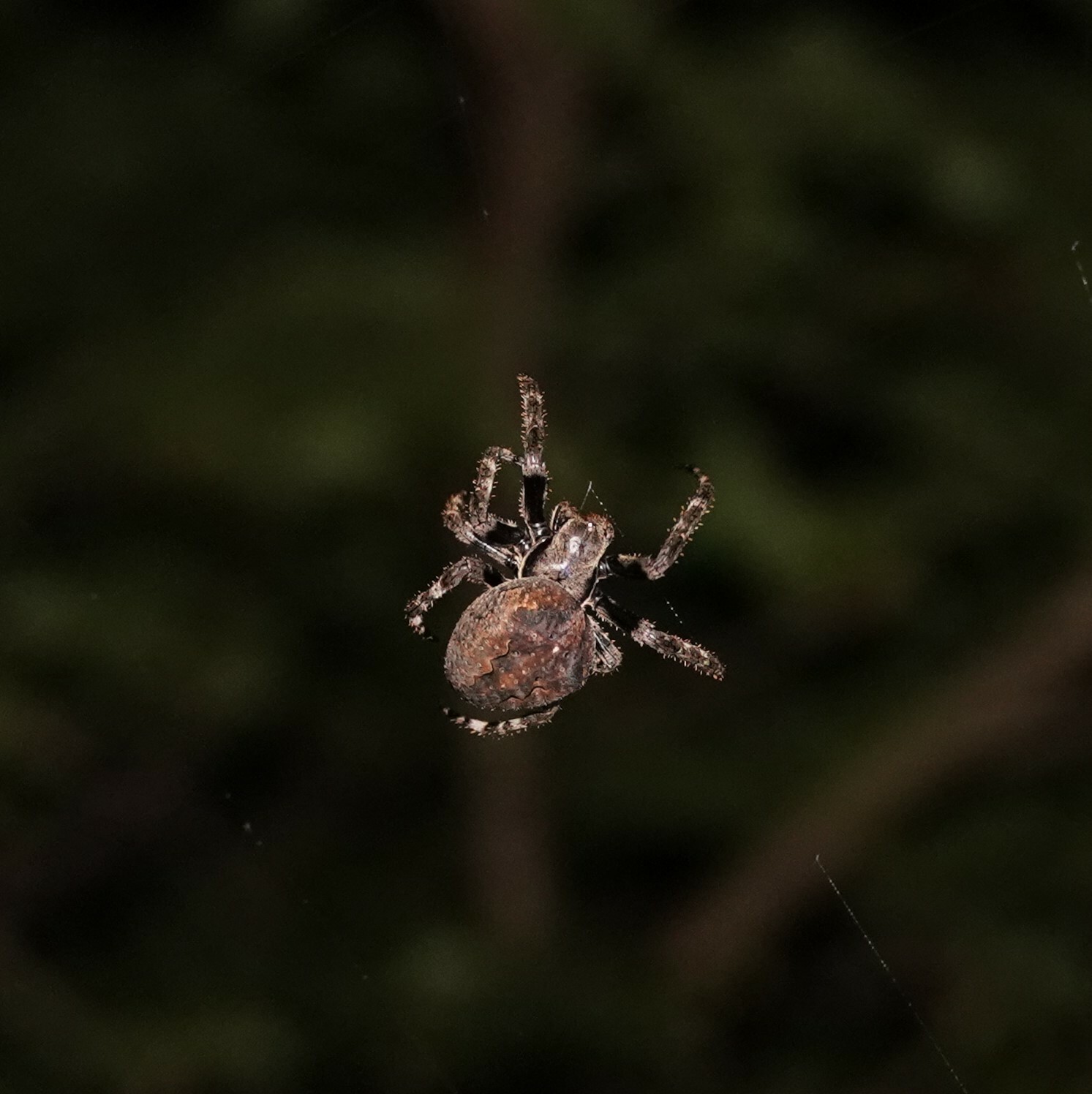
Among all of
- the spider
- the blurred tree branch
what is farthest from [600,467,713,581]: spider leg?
the blurred tree branch

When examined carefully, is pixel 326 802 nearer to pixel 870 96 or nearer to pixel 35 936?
pixel 35 936

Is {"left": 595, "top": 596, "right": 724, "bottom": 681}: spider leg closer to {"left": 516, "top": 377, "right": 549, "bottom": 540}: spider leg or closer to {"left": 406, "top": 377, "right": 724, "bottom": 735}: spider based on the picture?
{"left": 406, "top": 377, "right": 724, "bottom": 735}: spider

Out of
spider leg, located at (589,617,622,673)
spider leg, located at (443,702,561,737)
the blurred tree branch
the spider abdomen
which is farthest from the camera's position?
the blurred tree branch

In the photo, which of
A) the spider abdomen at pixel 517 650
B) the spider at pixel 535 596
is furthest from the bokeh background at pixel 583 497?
the spider abdomen at pixel 517 650

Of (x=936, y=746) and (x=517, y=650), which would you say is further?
(x=936, y=746)

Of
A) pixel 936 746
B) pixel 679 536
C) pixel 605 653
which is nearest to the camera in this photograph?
pixel 679 536

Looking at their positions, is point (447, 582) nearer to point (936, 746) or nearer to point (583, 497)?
point (583, 497)

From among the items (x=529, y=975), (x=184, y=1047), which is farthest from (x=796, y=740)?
(x=184, y=1047)

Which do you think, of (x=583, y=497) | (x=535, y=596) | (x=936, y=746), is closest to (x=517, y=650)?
(x=535, y=596)
